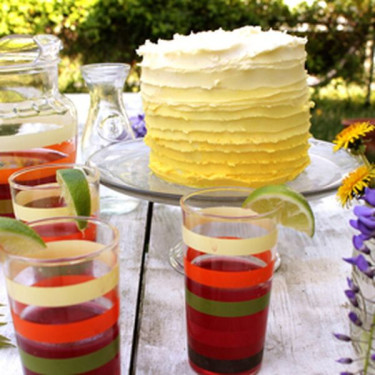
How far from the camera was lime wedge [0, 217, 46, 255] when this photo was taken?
576mm

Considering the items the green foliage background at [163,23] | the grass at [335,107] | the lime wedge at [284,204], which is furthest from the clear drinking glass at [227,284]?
the green foliage background at [163,23]

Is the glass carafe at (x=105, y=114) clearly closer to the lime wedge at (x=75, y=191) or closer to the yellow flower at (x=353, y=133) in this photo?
the lime wedge at (x=75, y=191)

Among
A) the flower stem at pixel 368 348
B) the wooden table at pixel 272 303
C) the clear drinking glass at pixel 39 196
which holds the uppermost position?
the clear drinking glass at pixel 39 196

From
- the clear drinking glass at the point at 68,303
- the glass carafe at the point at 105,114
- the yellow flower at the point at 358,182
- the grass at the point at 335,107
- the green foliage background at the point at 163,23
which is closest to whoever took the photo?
the clear drinking glass at the point at 68,303

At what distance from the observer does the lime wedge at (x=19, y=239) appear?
1.89 feet

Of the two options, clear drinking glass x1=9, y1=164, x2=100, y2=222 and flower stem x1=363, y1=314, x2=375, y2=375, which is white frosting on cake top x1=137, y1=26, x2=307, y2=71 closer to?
clear drinking glass x1=9, y1=164, x2=100, y2=222

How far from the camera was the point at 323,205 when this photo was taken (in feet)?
3.90

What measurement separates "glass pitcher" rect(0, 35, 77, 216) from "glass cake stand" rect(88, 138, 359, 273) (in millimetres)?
88

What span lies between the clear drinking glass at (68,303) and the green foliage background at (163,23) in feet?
10.2

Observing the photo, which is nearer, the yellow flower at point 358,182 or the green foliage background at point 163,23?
the yellow flower at point 358,182

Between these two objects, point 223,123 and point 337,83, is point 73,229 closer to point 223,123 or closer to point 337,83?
point 223,123

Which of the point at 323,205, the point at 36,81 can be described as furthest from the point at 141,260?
the point at 323,205

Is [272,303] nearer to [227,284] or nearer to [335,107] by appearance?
[227,284]

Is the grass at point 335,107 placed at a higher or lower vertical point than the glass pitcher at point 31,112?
lower
